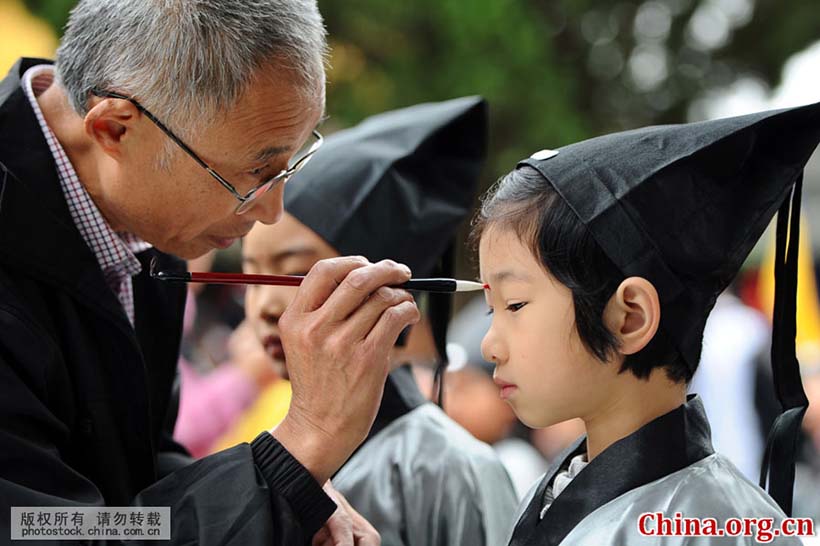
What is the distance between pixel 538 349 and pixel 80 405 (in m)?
0.94

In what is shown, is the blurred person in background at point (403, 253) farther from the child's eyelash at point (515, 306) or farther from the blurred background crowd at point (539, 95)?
the blurred background crowd at point (539, 95)

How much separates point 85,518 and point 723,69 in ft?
28.4

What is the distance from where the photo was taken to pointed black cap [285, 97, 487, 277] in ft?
8.57

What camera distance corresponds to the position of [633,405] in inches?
71.2

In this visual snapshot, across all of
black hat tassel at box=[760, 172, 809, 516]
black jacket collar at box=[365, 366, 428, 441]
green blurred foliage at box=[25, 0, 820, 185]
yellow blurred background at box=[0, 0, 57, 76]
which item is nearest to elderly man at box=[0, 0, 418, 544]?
black jacket collar at box=[365, 366, 428, 441]

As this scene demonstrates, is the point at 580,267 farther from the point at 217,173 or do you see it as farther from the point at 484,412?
the point at 484,412

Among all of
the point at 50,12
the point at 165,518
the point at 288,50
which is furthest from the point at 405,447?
the point at 50,12

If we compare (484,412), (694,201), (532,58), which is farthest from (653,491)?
(532,58)

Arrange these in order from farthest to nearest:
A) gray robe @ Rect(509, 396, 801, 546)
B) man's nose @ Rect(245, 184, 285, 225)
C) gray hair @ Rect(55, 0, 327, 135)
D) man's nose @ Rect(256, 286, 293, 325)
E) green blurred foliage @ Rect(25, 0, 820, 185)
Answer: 1. green blurred foliage @ Rect(25, 0, 820, 185)
2. man's nose @ Rect(256, 286, 293, 325)
3. man's nose @ Rect(245, 184, 285, 225)
4. gray hair @ Rect(55, 0, 327, 135)
5. gray robe @ Rect(509, 396, 801, 546)

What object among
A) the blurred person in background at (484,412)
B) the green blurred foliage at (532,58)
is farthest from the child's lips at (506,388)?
the green blurred foliage at (532,58)

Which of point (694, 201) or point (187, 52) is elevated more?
point (187, 52)

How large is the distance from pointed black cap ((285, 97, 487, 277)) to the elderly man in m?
0.40

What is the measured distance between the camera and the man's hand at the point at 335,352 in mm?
1825

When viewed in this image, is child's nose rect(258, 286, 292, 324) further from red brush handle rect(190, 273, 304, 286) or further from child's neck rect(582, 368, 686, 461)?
child's neck rect(582, 368, 686, 461)
